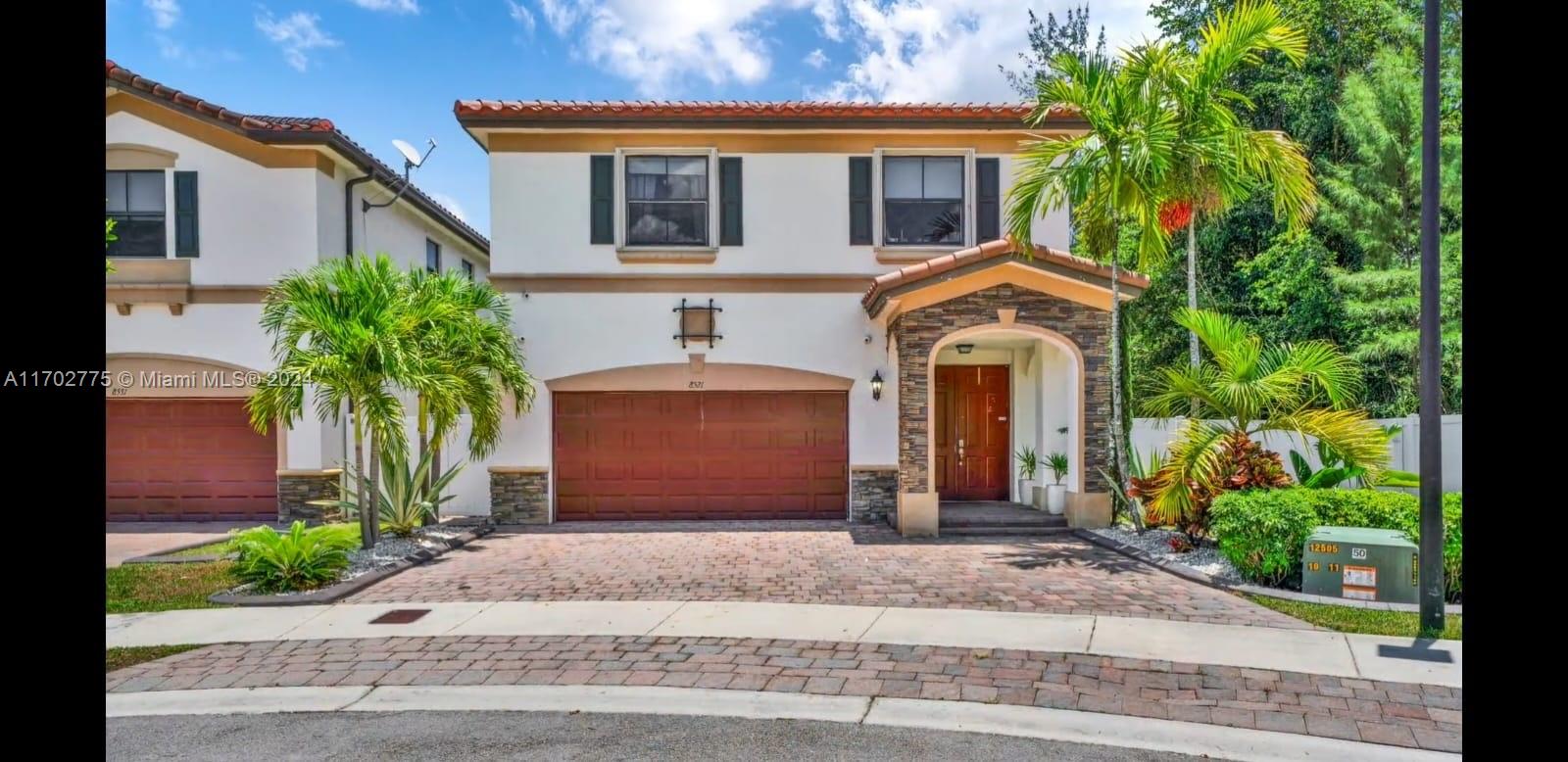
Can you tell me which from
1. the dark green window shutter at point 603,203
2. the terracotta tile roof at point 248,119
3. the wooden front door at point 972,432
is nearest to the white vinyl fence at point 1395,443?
the wooden front door at point 972,432

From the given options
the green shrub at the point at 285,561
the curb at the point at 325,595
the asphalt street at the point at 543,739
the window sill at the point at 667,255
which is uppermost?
the window sill at the point at 667,255

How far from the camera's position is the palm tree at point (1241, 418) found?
10039 millimetres

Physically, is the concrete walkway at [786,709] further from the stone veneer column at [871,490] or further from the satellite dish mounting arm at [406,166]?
the satellite dish mounting arm at [406,166]

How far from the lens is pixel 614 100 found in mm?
13797

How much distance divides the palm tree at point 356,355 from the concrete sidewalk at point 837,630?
2.66 meters

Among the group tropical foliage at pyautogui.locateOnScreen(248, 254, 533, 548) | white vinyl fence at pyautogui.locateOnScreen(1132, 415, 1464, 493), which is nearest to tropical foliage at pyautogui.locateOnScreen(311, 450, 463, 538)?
tropical foliage at pyautogui.locateOnScreen(248, 254, 533, 548)

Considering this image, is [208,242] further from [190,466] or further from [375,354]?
[375,354]

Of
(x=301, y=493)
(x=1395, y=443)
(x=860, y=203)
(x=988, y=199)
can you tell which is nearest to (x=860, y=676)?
(x=860, y=203)

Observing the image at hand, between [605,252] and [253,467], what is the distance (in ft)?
23.0

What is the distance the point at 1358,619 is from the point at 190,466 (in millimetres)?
16642

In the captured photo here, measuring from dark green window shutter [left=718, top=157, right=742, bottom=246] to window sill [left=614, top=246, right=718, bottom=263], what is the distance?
0.30 metres

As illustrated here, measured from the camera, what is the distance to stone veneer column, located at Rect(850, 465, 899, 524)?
1412 centimetres

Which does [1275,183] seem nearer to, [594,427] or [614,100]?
[614,100]
